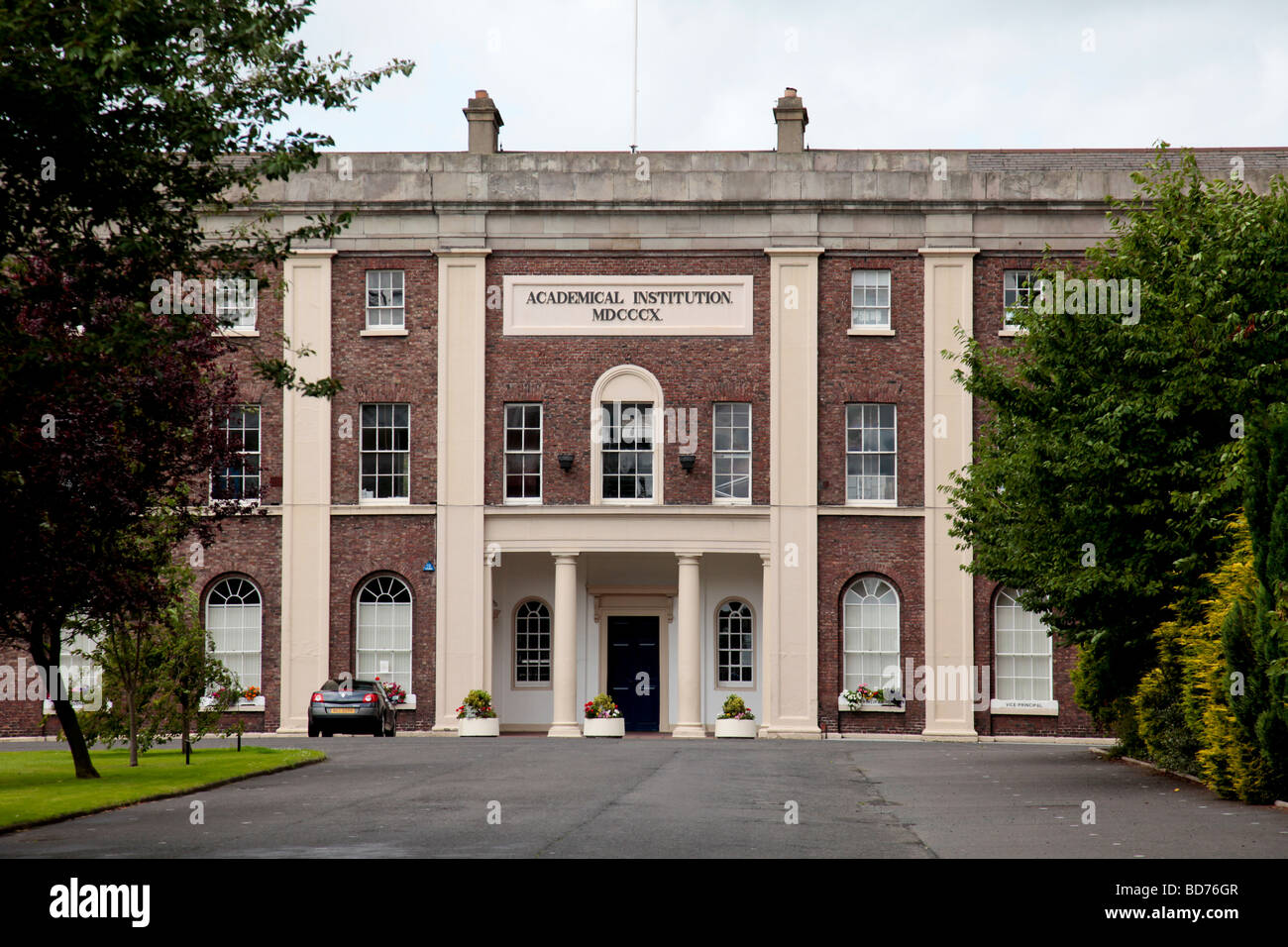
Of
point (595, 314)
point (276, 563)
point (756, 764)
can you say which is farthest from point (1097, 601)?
point (276, 563)

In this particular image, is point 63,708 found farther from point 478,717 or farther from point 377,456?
point 377,456

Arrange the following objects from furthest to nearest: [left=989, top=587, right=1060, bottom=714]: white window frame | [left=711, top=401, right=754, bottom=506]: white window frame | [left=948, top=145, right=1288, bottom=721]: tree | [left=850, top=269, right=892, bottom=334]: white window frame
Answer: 1. [left=850, top=269, right=892, bottom=334]: white window frame
2. [left=711, top=401, right=754, bottom=506]: white window frame
3. [left=989, top=587, right=1060, bottom=714]: white window frame
4. [left=948, top=145, right=1288, bottom=721]: tree

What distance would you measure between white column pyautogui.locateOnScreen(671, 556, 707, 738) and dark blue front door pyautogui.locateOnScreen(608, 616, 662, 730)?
194 cm

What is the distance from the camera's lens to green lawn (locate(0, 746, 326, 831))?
1748cm

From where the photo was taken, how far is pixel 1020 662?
3844cm

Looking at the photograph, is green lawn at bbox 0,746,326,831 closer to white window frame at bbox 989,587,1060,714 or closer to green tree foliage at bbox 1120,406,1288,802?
green tree foliage at bbox 1120,406,1288,802

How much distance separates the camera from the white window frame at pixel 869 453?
38781 millimetres

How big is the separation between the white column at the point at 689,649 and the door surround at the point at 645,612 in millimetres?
1679

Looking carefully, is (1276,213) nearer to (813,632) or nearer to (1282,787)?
(1282,787)

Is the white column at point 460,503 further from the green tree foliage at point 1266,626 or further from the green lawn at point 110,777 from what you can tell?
the green tree foliage at point 1266,626

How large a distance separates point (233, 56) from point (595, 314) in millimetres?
25994

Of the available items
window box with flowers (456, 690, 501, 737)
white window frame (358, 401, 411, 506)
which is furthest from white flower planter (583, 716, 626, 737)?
white window frame (358, 401, 411, 506)

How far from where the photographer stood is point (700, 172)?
39.6m

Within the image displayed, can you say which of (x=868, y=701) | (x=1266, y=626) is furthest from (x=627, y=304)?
(x=1266, y=626)
